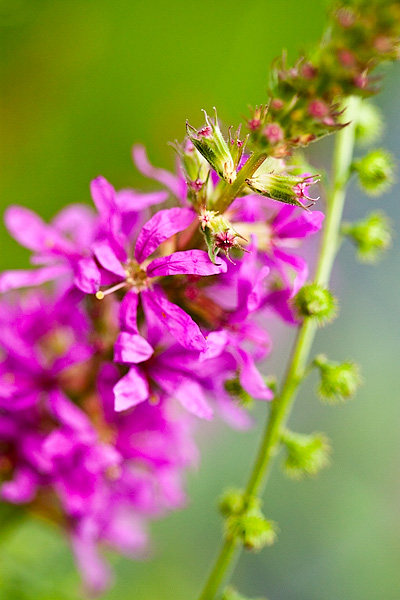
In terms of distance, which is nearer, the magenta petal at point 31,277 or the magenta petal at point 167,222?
the magenta petal at point 167,222

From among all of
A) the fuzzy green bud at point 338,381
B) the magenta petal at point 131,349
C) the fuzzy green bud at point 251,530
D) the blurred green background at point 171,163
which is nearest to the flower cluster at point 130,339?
the magenta petal at point 131,349

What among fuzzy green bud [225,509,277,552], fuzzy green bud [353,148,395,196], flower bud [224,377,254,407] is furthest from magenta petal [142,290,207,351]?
fuzzy green bud [353,148,395,196]

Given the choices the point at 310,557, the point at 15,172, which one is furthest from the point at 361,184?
the point at 15,172

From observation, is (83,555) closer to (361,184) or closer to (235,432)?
(361,184)

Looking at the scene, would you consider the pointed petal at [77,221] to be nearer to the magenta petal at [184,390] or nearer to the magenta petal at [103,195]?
the magenta petal at [103,195]

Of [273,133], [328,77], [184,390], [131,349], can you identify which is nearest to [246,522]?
[184,390]

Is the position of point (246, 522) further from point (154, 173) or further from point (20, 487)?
point (154, 173)
